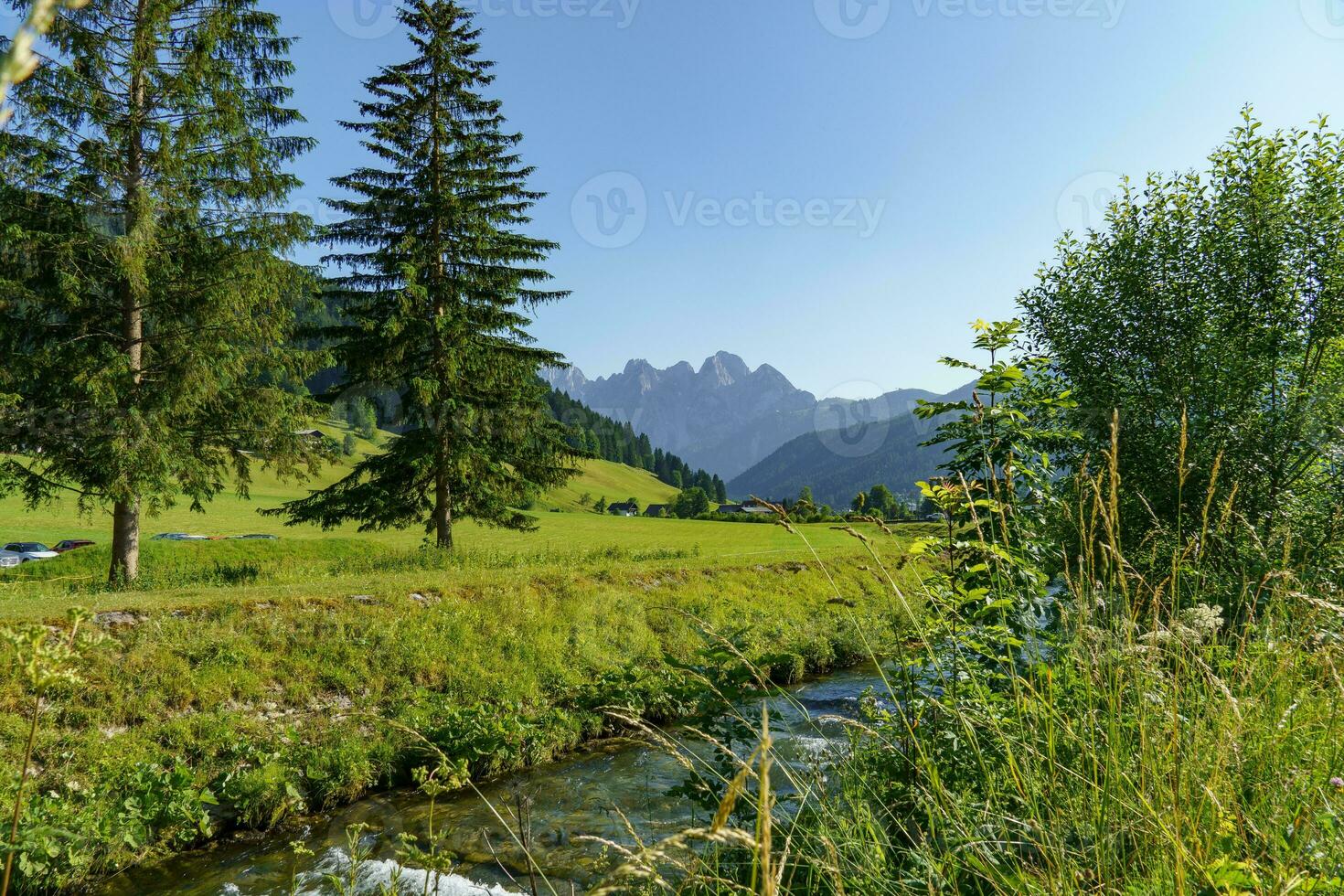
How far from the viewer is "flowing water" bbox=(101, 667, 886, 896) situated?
7.09 m

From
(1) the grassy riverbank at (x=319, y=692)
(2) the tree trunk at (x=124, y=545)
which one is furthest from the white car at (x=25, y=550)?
(1) the grassy riverbank at (x=319, y=692)

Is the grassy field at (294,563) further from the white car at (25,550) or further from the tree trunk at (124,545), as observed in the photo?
the white car at (25,550)

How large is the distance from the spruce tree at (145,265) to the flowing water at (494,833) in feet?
27.9

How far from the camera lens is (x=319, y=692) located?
416 inches

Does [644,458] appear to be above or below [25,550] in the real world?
above

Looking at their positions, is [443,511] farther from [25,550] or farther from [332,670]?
[25,550]

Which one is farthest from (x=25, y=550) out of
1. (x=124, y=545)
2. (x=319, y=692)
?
(x=319, y=692)

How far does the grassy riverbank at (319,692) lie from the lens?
7.49 m

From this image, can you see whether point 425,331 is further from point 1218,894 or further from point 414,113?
point 1218,894

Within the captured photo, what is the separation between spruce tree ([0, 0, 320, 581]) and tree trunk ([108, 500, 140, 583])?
0.12 feet

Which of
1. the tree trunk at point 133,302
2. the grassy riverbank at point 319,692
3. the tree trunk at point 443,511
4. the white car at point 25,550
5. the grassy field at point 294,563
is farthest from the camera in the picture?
the white car at point 25,550

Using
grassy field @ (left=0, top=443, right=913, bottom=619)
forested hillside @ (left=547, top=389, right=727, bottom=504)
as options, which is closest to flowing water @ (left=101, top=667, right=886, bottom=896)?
grassy field @ (left=0, top=443, right=913, bottom=619)

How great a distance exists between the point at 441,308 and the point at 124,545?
9030mm

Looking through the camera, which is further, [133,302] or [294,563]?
[294,563]
